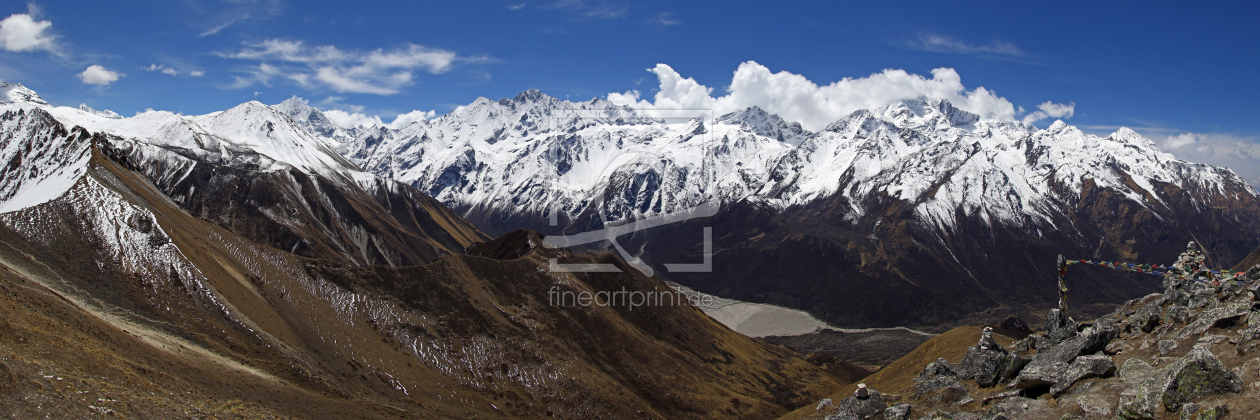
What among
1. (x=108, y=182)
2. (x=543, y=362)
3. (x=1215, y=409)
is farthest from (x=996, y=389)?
(x=108, y=182)

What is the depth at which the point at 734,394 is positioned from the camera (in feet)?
285

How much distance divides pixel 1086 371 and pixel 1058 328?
8.93 meters

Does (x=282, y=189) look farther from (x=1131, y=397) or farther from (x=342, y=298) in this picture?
(x=1131, y=397)

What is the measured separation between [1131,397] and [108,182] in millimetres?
107824

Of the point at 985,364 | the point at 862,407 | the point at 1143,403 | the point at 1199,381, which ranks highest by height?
the point at 1199,381

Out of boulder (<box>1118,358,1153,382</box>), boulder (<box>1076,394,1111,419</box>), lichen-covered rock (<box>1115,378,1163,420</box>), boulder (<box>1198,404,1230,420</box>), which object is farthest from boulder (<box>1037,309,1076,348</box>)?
boulder (<box>1198,404,1230,420</box>)

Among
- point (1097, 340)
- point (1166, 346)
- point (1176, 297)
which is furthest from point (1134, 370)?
point (1176, 297)

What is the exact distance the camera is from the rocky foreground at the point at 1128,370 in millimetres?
21562

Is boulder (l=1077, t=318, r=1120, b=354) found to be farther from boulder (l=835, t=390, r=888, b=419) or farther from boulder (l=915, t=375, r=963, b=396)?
boulder (l=835, t=390, r=888, b=419)

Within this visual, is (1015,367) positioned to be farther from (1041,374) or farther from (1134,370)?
(1134,370)

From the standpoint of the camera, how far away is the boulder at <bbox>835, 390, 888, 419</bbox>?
35531mm

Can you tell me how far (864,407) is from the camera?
3591 centimetres

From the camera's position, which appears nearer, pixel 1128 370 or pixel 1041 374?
pixel 1128 370

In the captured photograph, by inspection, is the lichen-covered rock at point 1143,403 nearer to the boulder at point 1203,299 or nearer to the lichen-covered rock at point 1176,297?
the boulder at point 1203,299
